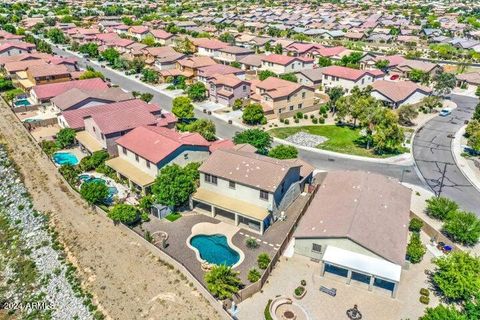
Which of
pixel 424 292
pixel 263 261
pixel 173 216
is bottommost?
pixel 173 216

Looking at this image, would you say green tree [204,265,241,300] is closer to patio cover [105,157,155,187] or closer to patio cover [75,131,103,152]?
patio cover [105,157,155,187]

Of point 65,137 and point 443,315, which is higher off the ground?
point 443,315

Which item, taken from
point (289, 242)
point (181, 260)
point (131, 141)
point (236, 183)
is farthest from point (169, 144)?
point (289, 242)

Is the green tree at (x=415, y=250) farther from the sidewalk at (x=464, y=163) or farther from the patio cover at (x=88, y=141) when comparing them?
the patio cover at (x=88, y=141)

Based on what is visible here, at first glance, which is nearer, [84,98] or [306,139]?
[306,139]

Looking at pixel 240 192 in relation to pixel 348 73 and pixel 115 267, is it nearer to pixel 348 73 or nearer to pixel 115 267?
pixel 115 267

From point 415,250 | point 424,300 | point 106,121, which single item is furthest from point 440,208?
point 106,121

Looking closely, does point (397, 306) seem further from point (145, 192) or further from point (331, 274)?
point (145, 192)

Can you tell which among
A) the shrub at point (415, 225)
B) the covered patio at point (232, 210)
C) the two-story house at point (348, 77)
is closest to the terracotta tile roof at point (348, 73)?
the two-story house at point (348, 77)
